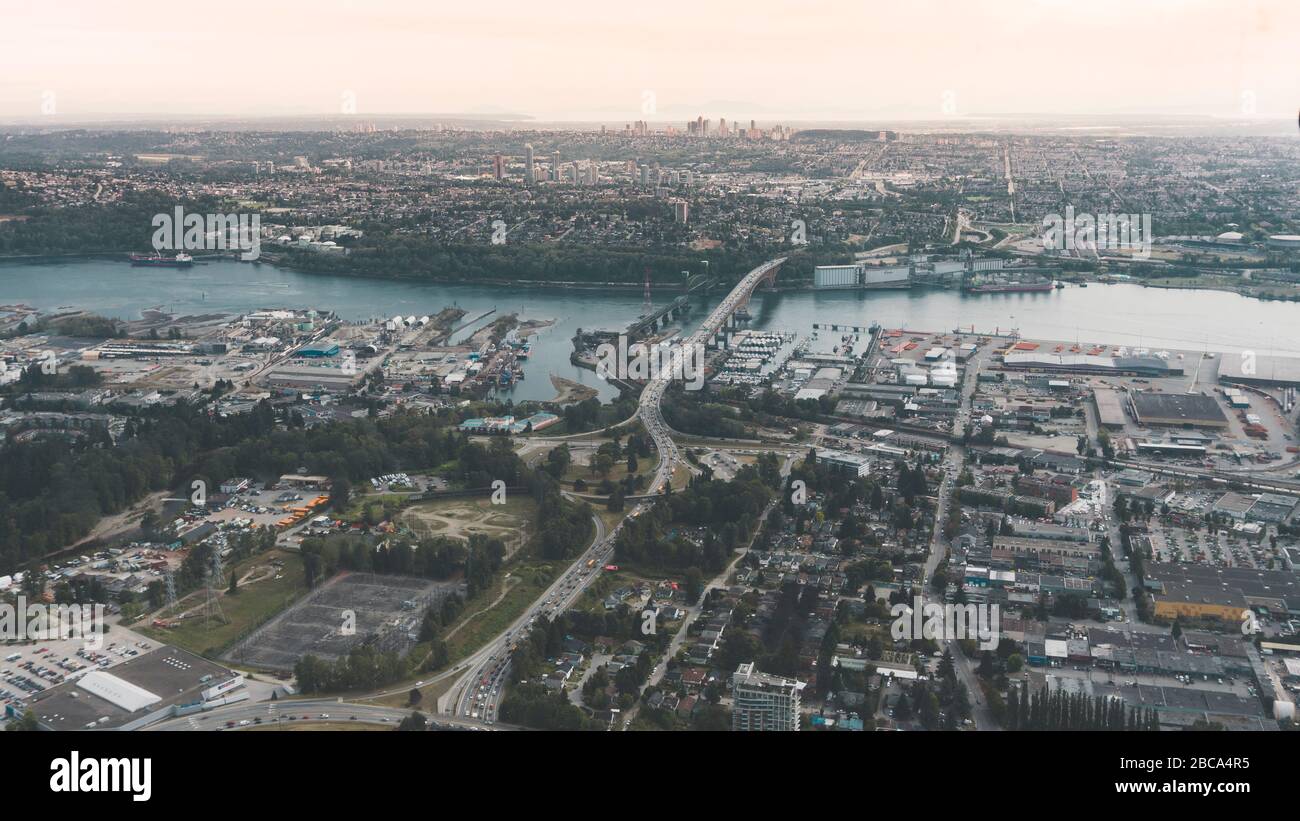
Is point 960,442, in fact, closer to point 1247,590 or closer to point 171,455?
point 1247,590

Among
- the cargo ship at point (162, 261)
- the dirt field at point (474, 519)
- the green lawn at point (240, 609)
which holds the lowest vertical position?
the green lawn at point (240, 609)

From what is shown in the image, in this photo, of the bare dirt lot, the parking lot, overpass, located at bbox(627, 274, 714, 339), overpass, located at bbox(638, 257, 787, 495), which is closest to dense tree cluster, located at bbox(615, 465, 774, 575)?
overpass, located at bbox(638, 257, 787, 495)

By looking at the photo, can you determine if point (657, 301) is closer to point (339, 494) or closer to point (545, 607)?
point (339, 494)

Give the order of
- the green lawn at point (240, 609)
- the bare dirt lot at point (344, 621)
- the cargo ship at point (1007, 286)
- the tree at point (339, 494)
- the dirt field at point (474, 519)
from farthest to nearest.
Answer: the cargo ship at point (1007, 286) → the tree at point (339, 494) → the dirt field at point (474, 519) → the green lawn at point (240, 609) → the bare dirt lot at point (344, 621)

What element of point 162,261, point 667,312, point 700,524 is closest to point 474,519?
point 700,524

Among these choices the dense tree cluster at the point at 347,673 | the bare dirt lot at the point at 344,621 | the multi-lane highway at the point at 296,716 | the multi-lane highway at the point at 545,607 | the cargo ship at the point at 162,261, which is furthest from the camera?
the cargo ship at the point at 162,261

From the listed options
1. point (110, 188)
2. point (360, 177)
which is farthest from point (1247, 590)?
point (360, 177)

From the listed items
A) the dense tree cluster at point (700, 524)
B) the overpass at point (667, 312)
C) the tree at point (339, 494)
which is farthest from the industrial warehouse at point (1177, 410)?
the tree at point (339, 494)

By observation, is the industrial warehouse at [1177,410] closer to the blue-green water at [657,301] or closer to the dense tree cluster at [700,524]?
the blue-green water at [657,301]
